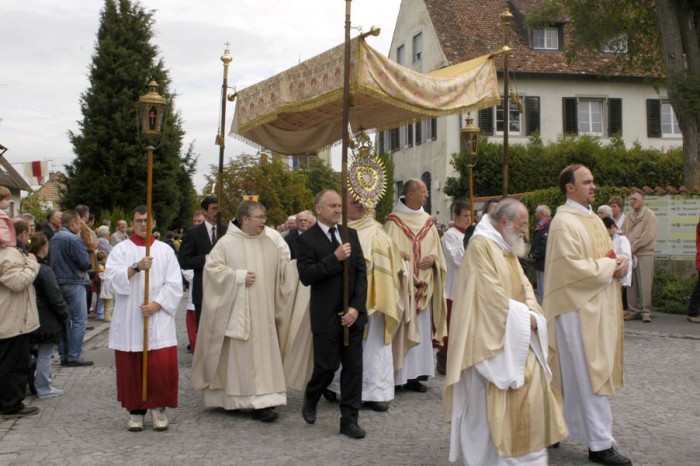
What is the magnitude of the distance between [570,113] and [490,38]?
4.13m

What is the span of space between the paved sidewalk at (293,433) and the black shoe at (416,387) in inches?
3.8

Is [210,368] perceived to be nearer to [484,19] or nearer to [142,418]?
[142,418]

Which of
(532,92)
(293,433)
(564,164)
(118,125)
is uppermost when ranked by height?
(532,92)

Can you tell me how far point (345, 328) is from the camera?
655 cm

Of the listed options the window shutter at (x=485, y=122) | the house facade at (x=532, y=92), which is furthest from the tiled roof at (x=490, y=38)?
the window shutter at (x=485, y=122)

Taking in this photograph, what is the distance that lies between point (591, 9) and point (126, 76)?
1890cm

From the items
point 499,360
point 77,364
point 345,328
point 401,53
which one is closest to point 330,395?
point 345,328

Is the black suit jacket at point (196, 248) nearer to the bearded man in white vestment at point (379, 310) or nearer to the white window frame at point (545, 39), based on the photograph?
the bearded man in white vestment at point (379, 310)

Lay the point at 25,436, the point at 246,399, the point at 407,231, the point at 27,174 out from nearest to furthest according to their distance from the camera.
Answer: the point at 25,436 < the point at 246,399 < the point at 407,231 < the point at 27,174

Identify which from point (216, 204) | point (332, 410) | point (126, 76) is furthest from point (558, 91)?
point (332, 410)

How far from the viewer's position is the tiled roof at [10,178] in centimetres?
4166

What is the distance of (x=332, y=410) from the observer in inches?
298

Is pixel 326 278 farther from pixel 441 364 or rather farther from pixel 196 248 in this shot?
pixel 196 248

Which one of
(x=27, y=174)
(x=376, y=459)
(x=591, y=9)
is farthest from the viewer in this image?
(x=27, y=174)
